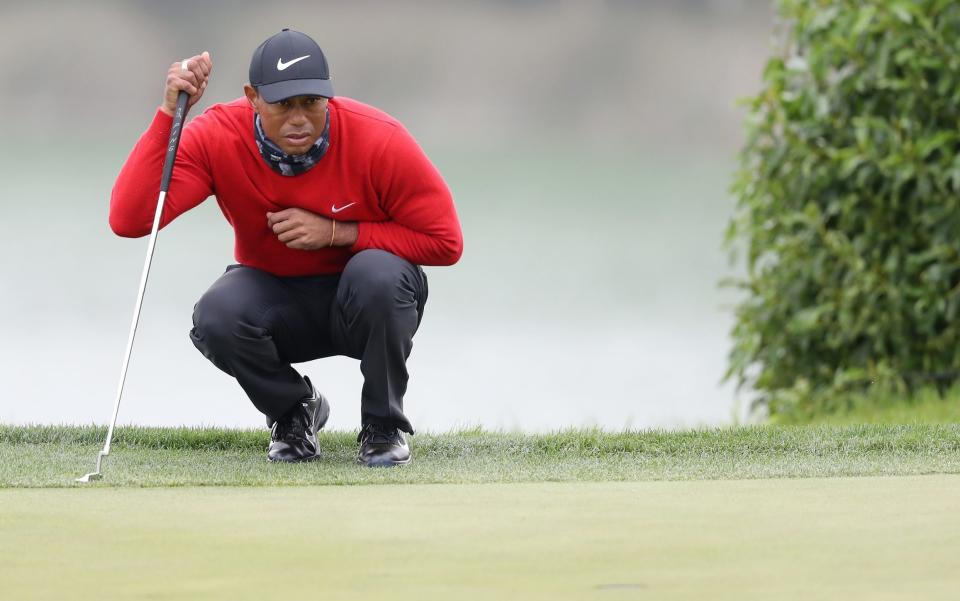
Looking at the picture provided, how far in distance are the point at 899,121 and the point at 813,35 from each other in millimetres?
505

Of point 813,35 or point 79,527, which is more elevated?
point 813,35

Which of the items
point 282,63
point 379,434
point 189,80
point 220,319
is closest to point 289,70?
point 282,63

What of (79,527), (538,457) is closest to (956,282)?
(538,457)

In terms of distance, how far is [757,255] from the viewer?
5.62 m

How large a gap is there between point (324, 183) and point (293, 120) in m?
0.21

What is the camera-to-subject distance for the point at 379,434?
3564mm

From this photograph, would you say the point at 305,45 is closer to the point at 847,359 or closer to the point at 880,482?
the point at 880,482

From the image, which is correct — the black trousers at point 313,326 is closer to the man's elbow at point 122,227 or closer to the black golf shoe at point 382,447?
the black golf shoe at point 382,447

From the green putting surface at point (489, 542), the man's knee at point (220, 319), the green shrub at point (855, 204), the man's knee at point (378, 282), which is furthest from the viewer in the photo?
A: the green shrub at point (855, 204)

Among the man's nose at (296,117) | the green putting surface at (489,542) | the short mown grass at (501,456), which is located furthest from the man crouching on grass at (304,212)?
the green putting surface at (489,542)

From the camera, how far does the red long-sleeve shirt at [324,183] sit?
3572 mm

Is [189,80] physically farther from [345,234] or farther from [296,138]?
[345,234]

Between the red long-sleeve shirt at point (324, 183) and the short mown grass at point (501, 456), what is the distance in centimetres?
59

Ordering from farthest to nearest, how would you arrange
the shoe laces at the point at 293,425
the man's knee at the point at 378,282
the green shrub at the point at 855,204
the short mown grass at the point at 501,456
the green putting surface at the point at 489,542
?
1. the green shrub at the point at 855,204
2. the shoe laces at the point at 293,425
3. the man's knee at the point at 378,282
4. the short mown grass at the point at 501,456
5. the green putting surface at the point at 489,542
